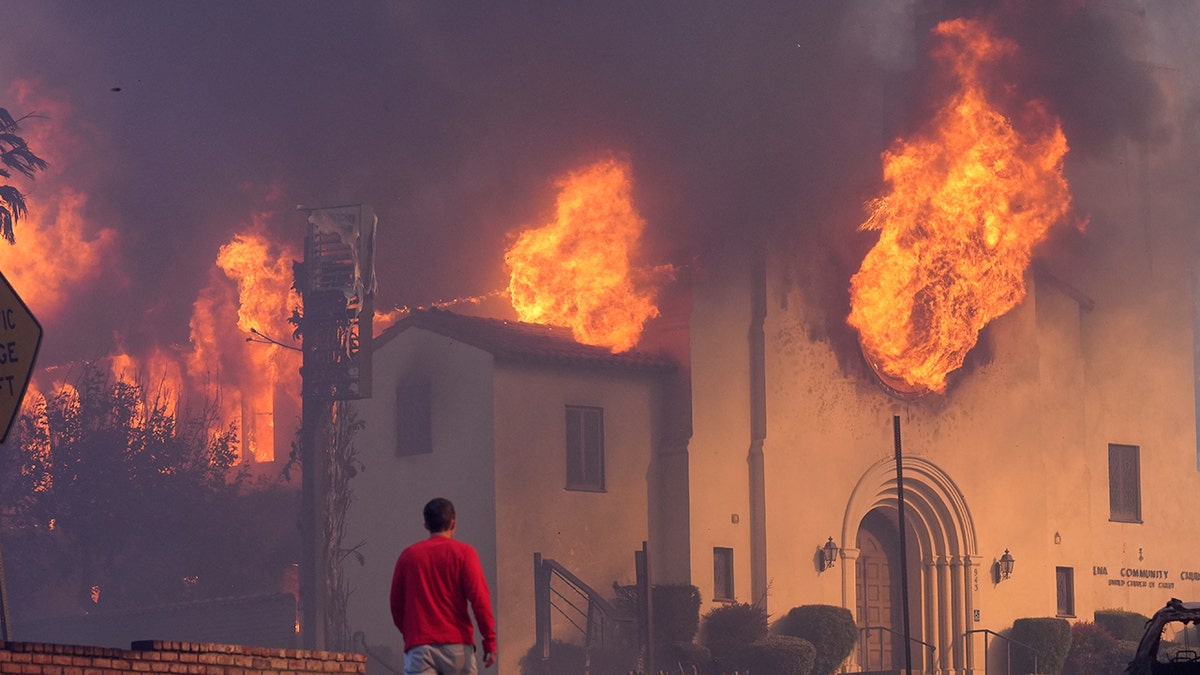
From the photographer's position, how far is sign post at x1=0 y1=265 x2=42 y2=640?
9320 millimetres

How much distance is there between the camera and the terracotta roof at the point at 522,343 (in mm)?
31047

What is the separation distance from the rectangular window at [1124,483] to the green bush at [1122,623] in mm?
2354

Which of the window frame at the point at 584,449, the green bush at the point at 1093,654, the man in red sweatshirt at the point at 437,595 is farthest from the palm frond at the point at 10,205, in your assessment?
the man in red sweatshirt at the point at 437,595

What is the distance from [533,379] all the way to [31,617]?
14623 mm

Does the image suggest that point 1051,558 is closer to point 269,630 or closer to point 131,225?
point 269,630

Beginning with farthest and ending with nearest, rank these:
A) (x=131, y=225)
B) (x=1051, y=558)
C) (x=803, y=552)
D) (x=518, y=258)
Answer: (x=131, y=225), (x=1051, y=558), (x=518, y=258), (x=803, y=552)

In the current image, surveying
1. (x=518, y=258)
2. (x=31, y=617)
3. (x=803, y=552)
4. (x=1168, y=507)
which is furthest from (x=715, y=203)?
(x=31, y=617)

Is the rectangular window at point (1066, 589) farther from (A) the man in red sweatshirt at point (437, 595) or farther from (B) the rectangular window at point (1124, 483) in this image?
(A) the man in red sweatshirt at point (437, 595)

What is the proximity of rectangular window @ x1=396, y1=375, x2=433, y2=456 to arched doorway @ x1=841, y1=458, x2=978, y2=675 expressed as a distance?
8768 mm

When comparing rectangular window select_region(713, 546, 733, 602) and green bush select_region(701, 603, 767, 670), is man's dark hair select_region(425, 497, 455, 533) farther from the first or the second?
rectangular window select_region(713, 546, 733, 602)

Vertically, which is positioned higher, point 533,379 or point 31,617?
point 533,379

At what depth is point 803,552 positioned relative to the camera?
33.2 m

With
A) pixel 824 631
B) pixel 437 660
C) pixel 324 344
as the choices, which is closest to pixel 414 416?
pixel 324 344

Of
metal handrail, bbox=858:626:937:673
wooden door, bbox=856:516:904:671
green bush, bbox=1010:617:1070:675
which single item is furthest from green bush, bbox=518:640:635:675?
green bush, bbox=1010:617:1070:675
